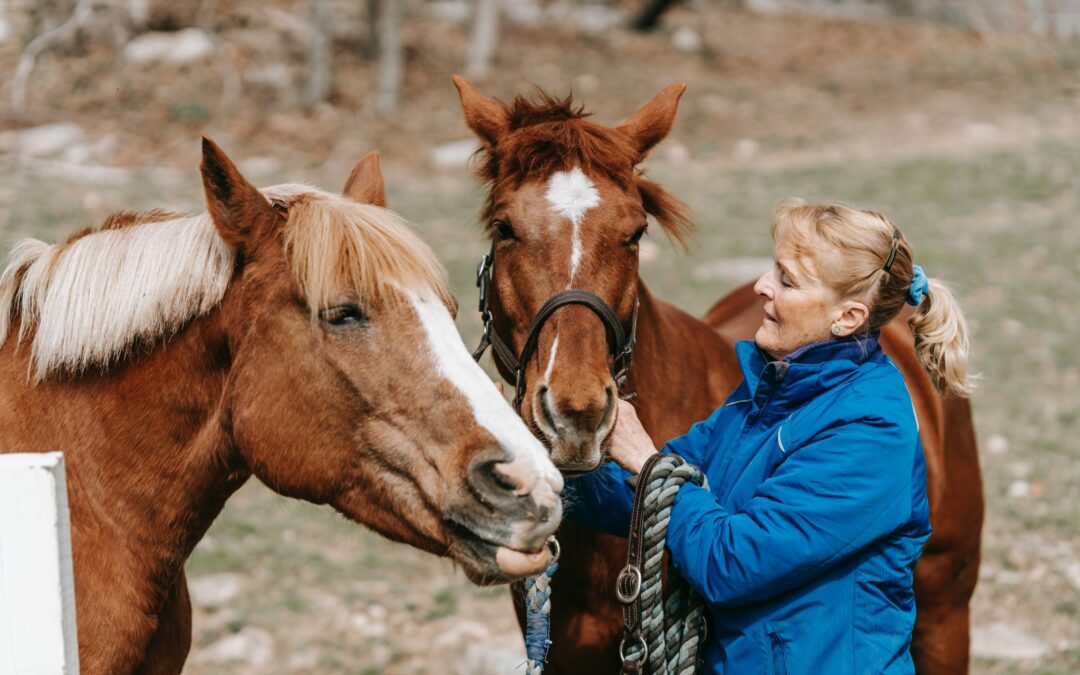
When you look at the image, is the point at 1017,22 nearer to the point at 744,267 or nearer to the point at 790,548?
the point at 744,267

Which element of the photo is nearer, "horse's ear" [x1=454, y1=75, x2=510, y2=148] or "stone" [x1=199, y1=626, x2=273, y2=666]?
"horse's ear" [x1=454, y1=75, x2=510, y2=148]

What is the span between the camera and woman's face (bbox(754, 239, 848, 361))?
245cm

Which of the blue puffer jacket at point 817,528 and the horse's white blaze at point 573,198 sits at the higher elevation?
the horse's white blaze at point 573,198

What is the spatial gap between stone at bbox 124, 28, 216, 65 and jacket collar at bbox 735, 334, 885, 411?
1385 cm

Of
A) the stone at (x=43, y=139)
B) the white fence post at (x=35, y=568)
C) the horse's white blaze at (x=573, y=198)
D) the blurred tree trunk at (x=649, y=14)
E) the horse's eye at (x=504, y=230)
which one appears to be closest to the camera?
the white fence post at (x=35, y=568)

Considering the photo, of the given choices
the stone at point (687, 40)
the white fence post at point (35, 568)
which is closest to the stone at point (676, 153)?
the stone at point (687, 40)

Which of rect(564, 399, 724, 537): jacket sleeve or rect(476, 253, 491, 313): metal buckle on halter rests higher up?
rect(476, 253, 491, 313): metal buckle on halter

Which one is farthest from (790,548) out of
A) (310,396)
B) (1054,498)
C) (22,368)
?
(1054,498)

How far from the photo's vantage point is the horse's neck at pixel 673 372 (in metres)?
3.30

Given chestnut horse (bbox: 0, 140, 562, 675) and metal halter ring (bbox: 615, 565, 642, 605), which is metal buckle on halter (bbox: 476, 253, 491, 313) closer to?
chestnut horse (bbox: 0, 140, 562, 675)

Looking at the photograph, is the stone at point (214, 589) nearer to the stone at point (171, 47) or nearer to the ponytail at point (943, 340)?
the ponytail at point (943, 340)

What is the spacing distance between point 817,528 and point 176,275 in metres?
1.52

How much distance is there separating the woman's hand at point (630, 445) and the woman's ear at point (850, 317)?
56cm

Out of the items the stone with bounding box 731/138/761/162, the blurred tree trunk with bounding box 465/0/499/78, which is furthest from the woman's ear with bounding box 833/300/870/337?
the blurred tree trunk with bounding box 465/0/499/78
